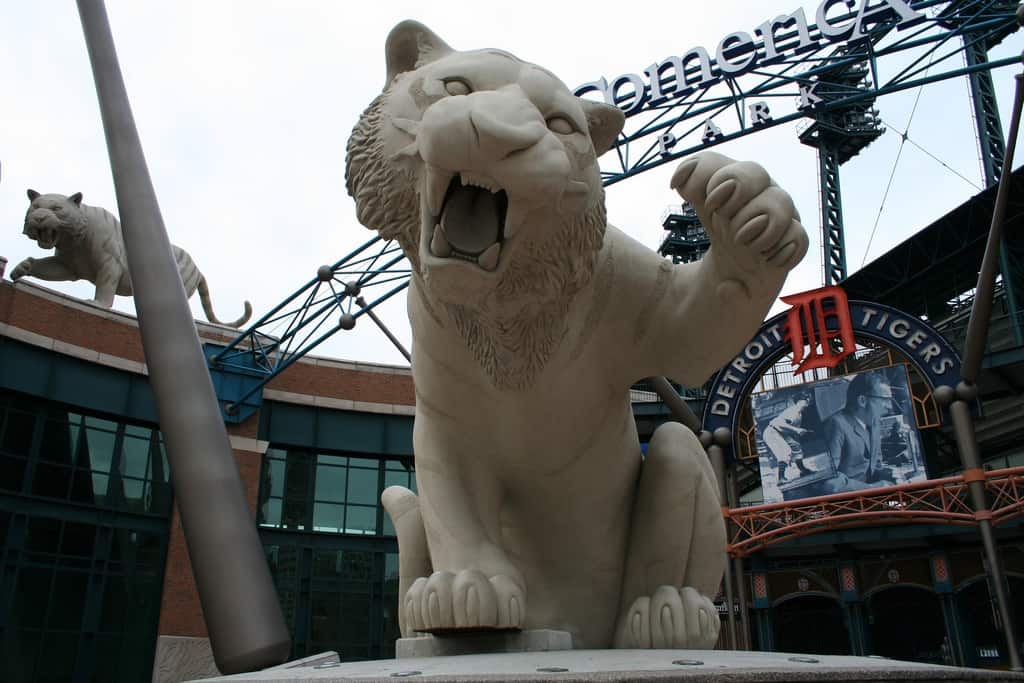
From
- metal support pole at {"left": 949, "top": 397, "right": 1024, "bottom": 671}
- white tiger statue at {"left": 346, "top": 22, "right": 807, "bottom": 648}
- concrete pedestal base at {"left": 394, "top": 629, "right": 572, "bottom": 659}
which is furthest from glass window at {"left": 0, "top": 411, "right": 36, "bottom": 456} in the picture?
metal support pole at {"left": 949, "top": 397, "right": 1024, "bottom": 671}

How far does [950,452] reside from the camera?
17.1m

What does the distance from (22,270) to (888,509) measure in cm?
1417

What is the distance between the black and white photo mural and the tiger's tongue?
1246 cm

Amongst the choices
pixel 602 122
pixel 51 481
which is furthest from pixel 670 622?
pixel 51 481

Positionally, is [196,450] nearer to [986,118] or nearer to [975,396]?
[975,396]

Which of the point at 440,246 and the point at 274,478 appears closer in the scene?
the point at 440,246

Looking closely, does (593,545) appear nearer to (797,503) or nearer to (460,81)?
(460,81)

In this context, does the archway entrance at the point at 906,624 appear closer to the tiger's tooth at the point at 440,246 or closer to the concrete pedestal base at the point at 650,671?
the concrete pedestal base at the point at 650,671

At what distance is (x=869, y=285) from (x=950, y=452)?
4.31 meters

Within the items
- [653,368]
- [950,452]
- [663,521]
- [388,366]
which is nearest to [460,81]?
[653,368]

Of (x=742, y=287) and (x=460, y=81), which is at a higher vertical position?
(x=460, y=81)

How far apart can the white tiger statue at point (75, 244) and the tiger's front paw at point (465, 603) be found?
1292cm

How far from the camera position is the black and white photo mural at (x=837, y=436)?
1249cm

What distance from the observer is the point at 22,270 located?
13.1 metres
